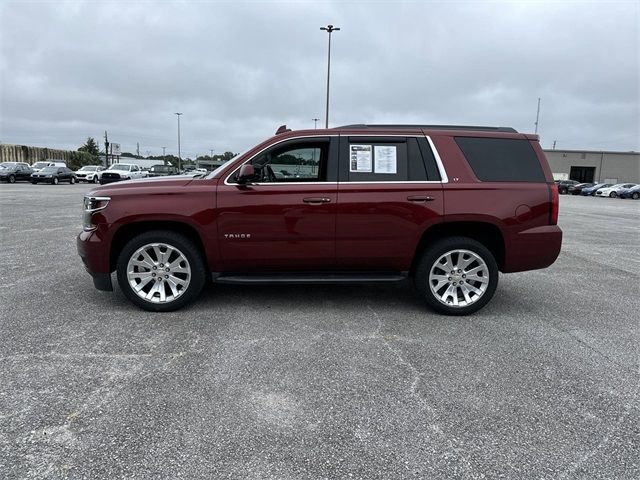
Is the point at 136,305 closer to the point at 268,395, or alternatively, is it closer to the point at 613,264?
the point at 268,395

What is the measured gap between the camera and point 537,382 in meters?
3.40

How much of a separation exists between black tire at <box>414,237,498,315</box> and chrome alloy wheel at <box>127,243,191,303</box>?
2.44 metres

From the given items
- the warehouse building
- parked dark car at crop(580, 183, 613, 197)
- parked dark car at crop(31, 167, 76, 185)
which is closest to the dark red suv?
parked dark car at crop(31, 167, 76, 185)

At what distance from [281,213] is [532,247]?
2664 mm

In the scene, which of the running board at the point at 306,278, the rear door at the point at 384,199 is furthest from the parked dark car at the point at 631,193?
the running board at the point at 306,278

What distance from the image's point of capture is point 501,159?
488 cm

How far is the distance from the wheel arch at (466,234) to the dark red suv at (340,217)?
0.02 metres

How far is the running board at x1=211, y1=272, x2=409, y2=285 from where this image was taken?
15.6ft

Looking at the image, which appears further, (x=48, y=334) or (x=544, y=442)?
(x=48, y=334)

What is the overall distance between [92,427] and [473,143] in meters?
4.26

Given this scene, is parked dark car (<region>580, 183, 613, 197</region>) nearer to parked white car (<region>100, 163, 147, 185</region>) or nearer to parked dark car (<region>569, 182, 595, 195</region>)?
parked dark car (<region>569, 182, 595, 195</region>)

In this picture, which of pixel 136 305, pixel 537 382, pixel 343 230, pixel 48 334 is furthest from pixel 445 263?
pixel 48 334

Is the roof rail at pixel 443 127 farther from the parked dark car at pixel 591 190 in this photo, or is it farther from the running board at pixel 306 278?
the parked dark car at pixel 591 190

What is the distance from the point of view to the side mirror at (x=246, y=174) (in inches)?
176
